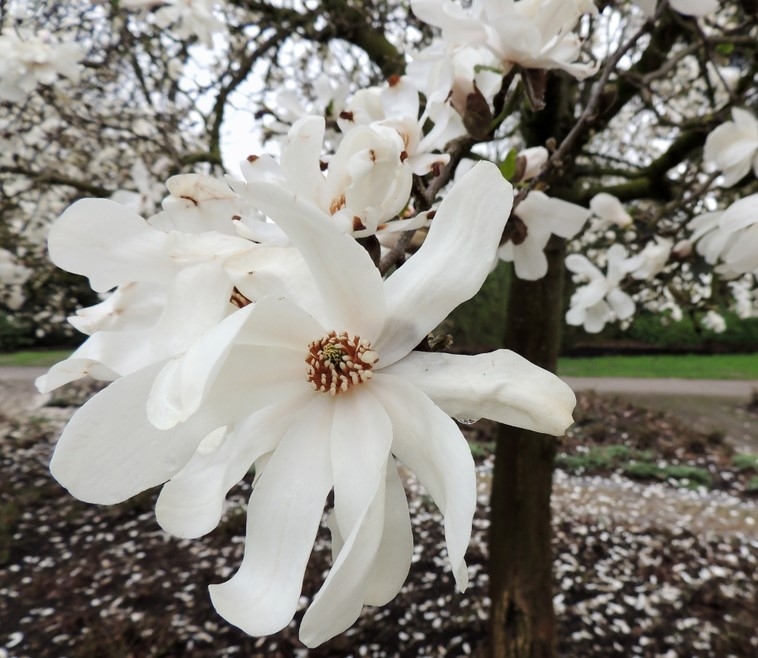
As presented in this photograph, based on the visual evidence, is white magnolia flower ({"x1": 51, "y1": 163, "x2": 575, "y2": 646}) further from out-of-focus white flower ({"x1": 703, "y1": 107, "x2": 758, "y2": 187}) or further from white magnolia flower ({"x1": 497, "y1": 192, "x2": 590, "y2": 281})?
out-of-focus white flower ({"x1": 703, "y1": 107, "x2": 758, "y2": 187})

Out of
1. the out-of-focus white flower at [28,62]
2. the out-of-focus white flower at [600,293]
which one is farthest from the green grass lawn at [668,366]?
the out-of-focus white flower at [28,62]

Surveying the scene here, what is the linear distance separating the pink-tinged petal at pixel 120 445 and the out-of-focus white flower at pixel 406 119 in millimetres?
354

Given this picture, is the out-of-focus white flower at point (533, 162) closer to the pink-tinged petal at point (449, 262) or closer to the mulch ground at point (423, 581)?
the pink-tinged petal at point (449, 262)

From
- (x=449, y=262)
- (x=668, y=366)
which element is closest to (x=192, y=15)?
(x=449, y=262)

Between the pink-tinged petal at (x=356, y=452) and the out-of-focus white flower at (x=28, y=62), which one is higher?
the out-of-focus white flower at (x=28, y=62)

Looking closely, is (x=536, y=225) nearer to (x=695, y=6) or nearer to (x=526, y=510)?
(x=695, y=6)

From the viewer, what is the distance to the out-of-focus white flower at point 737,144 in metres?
1.16

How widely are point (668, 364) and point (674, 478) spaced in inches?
234

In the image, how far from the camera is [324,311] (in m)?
0.49

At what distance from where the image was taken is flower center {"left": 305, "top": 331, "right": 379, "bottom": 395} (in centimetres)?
50

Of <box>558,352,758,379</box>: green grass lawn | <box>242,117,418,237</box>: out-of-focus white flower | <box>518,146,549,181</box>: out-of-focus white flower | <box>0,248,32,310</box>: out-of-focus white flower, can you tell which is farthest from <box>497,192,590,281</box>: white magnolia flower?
<box>558,352,758,379</box>: green grass lawn

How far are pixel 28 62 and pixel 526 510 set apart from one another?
2.45 meters

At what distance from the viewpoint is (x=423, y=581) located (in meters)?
3.18

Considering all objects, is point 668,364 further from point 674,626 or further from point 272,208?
point 272,208
